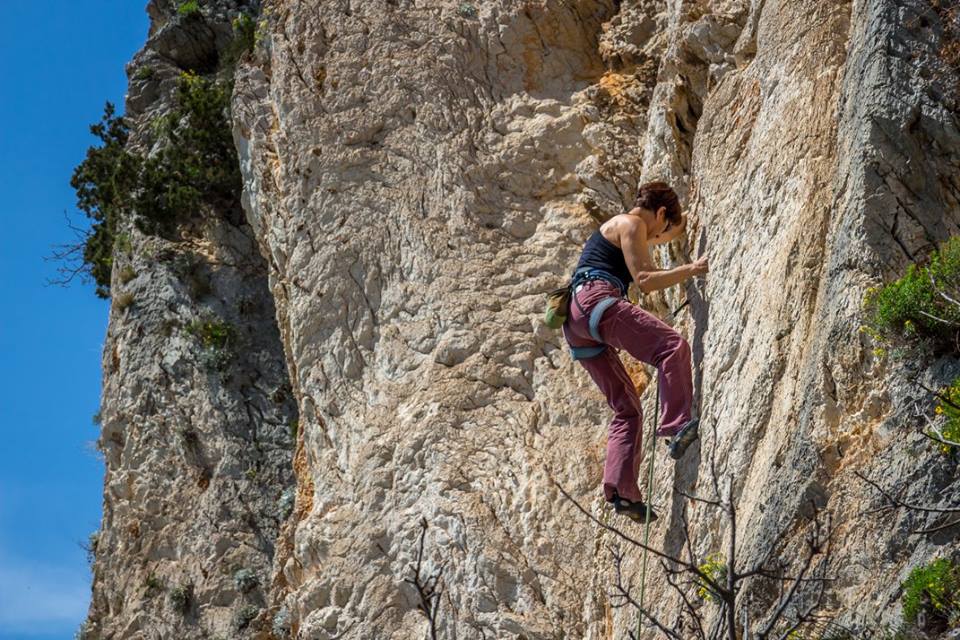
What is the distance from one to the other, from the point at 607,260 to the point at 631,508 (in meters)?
1.68

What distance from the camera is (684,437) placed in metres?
9.55

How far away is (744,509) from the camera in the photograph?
8.60 m

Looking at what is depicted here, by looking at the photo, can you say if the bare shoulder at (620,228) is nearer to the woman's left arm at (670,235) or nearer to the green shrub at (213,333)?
the woman's left arm at (670,235)

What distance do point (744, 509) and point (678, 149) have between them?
3764 mm

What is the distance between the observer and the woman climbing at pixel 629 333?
9625 mm

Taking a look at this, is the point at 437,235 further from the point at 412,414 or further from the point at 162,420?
the point at 162,420

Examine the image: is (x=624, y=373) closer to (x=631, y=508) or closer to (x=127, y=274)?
(x=631, y=508)

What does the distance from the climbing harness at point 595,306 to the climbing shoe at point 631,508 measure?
1010 mm

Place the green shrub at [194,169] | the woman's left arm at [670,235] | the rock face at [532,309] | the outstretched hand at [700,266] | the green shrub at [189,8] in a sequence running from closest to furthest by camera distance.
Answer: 1. the rock face at [532,309]
2. the outstretched hand at [700,266]
3. the woman's left arm at [670,235]
4. the green shrub at [194,169]
5. the green shrub at [189,8]

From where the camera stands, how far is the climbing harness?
980 centimetres

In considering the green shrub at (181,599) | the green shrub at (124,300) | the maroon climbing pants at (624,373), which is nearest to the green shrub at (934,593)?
the maroon climbing pants at (624,373)

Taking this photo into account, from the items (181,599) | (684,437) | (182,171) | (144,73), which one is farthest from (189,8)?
(684,437)

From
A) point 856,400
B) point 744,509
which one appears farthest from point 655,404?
point 856,400

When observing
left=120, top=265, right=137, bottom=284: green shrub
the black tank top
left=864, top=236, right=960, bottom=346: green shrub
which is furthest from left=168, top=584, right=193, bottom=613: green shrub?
left=864, top=236, right=960, bottom=346: green shrub
